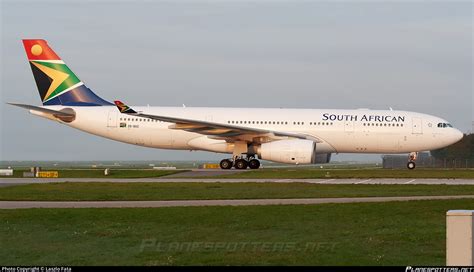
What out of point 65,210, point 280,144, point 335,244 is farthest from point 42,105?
point 335,244

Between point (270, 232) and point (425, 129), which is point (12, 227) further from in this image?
point (425, 129)

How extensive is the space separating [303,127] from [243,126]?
11.5 ft

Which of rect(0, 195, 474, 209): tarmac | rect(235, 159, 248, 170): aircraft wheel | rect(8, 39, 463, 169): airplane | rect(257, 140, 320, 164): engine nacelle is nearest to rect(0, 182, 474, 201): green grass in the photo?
rect(0, 195, 474, 209): tarmac

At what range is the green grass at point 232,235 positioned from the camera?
481 inches

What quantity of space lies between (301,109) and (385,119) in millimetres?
4979

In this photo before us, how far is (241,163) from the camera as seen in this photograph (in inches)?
1709

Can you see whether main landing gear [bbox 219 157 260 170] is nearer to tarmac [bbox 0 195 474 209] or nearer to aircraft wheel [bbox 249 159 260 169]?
aircraft wheel [bbox 249 159 260 169]

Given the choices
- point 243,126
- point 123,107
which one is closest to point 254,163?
point 243,126

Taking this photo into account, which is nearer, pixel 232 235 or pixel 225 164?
pixel 232 235

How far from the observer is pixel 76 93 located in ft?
147

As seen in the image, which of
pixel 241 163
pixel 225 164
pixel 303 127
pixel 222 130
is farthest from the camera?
pixel 225 164

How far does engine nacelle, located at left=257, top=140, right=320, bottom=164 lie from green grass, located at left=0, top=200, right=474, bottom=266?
18451 mm

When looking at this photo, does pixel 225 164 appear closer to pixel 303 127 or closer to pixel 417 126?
pixel 303 127

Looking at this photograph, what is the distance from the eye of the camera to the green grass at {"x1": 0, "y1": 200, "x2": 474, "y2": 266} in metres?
12.2
